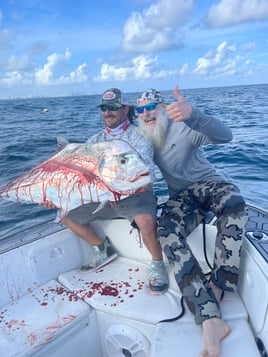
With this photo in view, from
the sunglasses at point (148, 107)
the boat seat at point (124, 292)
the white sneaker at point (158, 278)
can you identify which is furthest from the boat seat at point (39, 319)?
the sunglasses at point (148, 107)

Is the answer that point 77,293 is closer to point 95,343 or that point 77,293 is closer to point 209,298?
point 95,343

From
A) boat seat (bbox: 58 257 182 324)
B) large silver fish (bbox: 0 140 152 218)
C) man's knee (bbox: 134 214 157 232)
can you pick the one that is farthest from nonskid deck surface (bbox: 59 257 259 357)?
large silver fish (bbox: 0 140 152 218)

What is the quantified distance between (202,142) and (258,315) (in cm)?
142

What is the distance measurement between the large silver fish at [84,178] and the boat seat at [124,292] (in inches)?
27.5

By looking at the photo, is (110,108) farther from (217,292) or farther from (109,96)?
(217,292)

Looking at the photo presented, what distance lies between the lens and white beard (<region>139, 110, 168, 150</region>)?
3.00 meters

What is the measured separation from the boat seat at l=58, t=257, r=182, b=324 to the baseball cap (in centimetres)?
147

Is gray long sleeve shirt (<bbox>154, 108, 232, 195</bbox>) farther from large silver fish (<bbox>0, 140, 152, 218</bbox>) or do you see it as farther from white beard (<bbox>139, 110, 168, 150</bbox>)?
large silver fish (<bbox>0, 140, 152, 218</bbox>)

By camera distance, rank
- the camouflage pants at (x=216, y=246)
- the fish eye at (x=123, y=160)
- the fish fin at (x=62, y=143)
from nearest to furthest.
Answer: the camouflage pants at (x=216, y=246) → the fish eye at (x=123, y=160) → the fish fin at (x=62, y=143)

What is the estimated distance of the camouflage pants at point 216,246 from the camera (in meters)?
2.24

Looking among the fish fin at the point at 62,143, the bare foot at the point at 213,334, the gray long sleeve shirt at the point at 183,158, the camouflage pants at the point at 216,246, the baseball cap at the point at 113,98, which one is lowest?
the bare foot at the point at 213,334

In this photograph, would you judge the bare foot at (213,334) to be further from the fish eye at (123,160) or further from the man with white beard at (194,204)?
the fish eye at (123,160)

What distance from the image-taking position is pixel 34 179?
2.69 meters

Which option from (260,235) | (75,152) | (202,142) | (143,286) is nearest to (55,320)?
(143,286)
